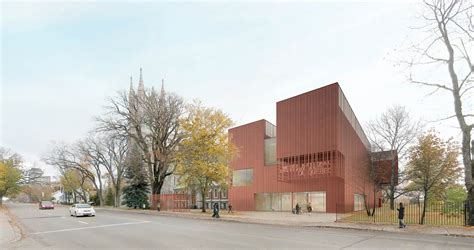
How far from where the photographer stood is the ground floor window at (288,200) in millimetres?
42594

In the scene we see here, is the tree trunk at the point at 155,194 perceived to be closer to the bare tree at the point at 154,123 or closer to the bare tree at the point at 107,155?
the bare tree at the point at 154,123

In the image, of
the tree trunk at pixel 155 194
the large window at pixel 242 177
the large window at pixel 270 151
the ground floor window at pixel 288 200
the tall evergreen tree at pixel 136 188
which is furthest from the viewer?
the tall evergreen tree at pixel 136 188

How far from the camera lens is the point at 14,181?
74562 mm

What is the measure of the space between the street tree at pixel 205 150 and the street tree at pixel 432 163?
17.9m

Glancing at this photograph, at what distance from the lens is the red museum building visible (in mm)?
40875

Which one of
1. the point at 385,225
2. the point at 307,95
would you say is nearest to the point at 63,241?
the point at 385,225

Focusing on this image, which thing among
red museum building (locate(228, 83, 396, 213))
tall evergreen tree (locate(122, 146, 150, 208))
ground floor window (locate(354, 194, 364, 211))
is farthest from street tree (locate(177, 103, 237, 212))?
ground floor window (locate(354, 194, 364, 211))

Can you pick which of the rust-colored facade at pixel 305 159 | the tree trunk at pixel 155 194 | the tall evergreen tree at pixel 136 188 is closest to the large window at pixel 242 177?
the rust-colored facade at pixel 305 159

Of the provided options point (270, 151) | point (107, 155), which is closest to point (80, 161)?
point (107, 155)

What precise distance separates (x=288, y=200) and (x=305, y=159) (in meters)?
6.14

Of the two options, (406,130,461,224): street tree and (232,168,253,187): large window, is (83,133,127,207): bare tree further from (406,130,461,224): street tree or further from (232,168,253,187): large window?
(406,130,461,224): street tree

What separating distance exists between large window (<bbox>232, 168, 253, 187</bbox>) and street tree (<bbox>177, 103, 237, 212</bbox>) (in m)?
10.5

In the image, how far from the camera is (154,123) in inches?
1891

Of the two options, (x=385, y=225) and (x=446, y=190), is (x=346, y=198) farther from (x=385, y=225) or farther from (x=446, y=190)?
(x=385, y=225)
